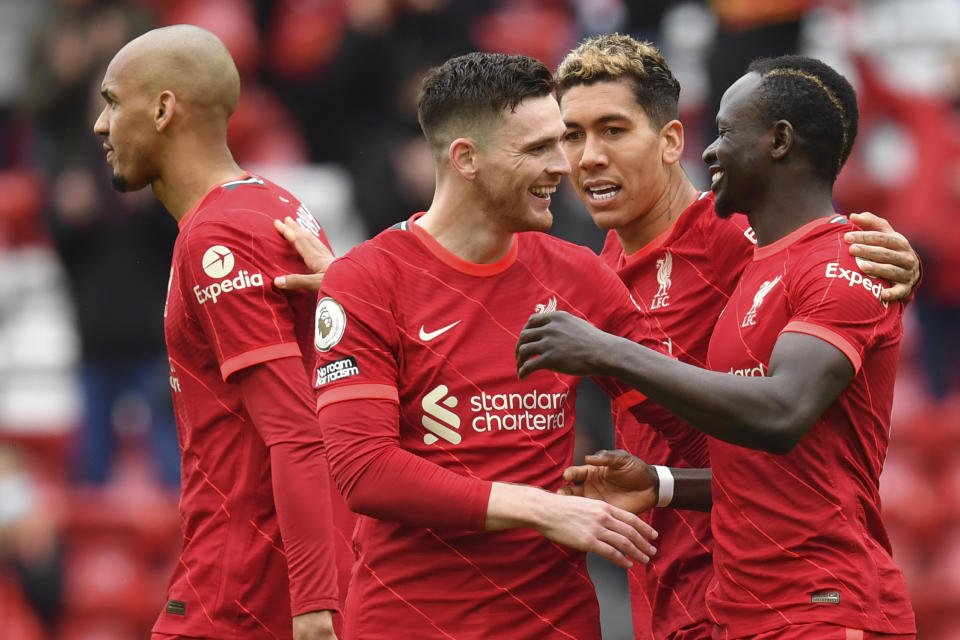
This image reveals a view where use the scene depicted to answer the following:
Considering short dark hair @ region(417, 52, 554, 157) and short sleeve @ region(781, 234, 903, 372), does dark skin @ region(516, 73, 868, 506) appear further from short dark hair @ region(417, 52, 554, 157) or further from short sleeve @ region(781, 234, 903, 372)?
short dark hair @ region(417, 52, 554, 157)

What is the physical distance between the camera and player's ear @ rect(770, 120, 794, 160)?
12.6 ft

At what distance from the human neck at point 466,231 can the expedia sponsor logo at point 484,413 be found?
15.0 inches

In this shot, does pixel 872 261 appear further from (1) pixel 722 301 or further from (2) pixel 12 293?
(2) pixel 12 293

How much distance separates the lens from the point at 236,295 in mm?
4082

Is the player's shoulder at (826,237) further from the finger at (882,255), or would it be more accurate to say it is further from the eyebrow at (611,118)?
the eyebrow at (611,118)

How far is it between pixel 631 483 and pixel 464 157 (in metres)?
0.98

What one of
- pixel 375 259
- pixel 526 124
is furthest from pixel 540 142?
pixel 375 259

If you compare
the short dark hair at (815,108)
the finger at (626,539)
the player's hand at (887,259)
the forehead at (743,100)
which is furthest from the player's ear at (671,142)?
the finger at (626,539)

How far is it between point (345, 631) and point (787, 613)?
111cm

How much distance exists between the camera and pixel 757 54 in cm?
748

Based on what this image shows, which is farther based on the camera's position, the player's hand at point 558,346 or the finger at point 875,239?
the finger at point 875,239

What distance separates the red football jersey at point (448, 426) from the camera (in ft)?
12.0

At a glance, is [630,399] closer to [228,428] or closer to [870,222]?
[870,222]

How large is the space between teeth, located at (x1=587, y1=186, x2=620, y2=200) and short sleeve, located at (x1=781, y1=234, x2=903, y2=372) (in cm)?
100
